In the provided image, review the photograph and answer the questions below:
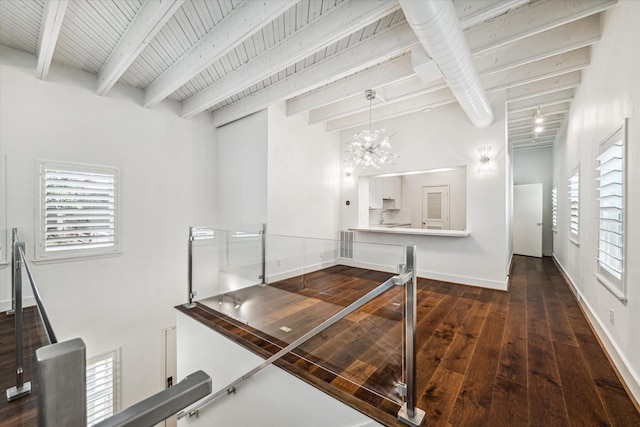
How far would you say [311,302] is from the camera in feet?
9.55

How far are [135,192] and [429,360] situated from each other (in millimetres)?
4739

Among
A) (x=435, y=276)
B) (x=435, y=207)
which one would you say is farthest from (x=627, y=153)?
(x=435, y=207)

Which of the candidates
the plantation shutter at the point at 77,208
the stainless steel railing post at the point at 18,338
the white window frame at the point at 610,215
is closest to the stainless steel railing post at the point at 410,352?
the white window frame at the point at 610,215

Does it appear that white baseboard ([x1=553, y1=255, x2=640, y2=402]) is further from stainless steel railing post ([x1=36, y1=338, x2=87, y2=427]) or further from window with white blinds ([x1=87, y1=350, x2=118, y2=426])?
window with white blinds ([x1=87, y1=350, x2=118, y2=426])

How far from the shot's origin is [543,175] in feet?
25.7

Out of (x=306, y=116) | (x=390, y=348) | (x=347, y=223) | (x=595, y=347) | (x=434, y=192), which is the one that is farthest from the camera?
(x=434, y=192)

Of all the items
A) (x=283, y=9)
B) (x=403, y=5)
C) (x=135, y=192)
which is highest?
(x=283, y=9)

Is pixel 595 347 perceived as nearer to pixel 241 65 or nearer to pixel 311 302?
pixel 311 302

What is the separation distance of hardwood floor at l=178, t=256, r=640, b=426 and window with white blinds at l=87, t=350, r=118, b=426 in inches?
78.7

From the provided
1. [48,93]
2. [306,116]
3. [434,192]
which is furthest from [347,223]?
[48,93]

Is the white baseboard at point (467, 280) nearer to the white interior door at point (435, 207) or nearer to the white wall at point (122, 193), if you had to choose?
the white interior door at point (435, 207)

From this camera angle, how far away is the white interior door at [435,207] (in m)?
7.72

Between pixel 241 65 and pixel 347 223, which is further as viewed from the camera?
pixel 347 223

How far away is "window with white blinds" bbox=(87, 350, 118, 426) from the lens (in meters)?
3.85
